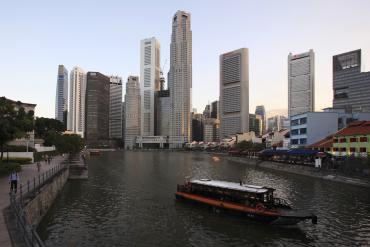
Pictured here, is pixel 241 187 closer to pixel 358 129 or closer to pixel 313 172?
pixel 313 172

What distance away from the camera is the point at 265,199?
38969 millimetres

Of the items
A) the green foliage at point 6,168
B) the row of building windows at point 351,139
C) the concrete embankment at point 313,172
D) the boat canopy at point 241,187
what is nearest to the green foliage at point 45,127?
the concrete embankment at point 313,172

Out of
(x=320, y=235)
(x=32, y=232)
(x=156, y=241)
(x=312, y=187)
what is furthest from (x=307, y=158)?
(x=32, y=232)

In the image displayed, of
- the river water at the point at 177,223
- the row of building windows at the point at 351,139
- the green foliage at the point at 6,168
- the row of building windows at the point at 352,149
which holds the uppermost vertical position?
the row of building windows at the point at 351,139

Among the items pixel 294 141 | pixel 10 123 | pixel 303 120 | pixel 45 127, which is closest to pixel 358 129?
pixel 303 120

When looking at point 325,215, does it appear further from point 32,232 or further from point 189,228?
point 32,232

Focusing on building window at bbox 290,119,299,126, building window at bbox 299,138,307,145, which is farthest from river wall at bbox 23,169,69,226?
building window at bbox 290,119,299,126

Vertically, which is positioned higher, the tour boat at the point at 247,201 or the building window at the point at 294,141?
the building window at the point at 294,141

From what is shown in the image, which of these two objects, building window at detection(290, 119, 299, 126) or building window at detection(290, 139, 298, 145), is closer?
building window at detection(290, 119, 299, 126)

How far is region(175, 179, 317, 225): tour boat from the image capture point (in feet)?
115

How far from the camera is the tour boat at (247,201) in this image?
35.1 m

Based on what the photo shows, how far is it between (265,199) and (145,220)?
13.7 m

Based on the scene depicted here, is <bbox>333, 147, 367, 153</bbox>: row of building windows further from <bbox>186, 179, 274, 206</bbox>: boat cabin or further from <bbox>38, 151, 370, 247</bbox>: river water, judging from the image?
<bbox>186, 179, 274, 206</bbox>: boat cabin

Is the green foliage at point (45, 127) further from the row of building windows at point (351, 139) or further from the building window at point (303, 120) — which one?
the row of building windows at point (351, 139)
